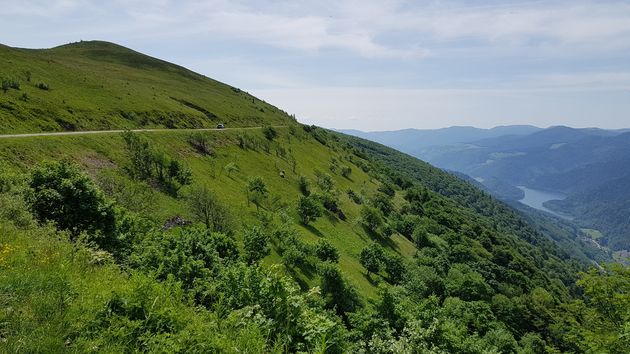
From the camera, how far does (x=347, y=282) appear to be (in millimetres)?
42344

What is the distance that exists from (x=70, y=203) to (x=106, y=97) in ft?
214

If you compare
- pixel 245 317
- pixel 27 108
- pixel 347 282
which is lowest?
pixel 347 282

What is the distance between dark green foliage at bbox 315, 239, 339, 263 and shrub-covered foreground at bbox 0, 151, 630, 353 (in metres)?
0.15

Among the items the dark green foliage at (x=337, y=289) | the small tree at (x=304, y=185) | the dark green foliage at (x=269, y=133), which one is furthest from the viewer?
the dark green foliage at (x=269, y=133)

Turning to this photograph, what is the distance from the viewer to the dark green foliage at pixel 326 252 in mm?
48769

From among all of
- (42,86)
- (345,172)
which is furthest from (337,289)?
(345,172)

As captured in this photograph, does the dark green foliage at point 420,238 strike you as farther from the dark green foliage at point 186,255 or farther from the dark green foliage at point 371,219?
the dark green foliage at point 186,255

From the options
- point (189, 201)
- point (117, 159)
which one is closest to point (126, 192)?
point (189, 201)

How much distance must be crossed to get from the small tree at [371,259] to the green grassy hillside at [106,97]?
46.6 meters

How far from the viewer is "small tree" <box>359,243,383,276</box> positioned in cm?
5931

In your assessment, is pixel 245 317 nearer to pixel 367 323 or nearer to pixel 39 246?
pixel 39 246

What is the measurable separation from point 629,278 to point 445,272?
52969 millimetres

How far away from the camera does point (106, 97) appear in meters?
77.8

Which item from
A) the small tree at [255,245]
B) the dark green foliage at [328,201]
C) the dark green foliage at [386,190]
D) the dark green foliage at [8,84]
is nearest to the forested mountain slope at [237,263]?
the small tree at [255,245]
